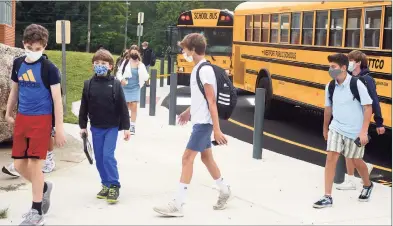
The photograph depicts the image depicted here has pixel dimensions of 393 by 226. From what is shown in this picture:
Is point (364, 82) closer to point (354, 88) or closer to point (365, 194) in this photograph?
point (354, 88)

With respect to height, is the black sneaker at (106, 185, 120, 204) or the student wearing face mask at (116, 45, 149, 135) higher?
the student wearing face mask at (116, 45, 149, 135)

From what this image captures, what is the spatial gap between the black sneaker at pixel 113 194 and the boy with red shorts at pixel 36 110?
2.90ft

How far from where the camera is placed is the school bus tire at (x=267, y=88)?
Answer: 14.4m

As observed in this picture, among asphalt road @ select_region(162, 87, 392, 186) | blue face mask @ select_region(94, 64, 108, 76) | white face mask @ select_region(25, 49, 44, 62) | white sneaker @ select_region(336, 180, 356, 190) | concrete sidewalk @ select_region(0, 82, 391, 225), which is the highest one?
white face mask @ select_region(25, 49, 44, 62)

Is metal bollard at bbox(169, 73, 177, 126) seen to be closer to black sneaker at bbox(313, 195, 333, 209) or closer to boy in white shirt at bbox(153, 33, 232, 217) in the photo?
black sneaker at bbox(313, 195, 333, 209)

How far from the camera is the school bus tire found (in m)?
14.4

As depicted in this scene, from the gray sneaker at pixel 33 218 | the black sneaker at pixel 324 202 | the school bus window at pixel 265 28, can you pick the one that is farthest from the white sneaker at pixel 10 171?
the school bus window at pixel 265 28

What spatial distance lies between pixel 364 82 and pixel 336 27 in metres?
4.80

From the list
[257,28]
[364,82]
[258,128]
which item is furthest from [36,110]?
[257,28]

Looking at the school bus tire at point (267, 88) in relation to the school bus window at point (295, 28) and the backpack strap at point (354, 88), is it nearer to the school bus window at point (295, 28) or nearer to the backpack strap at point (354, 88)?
the school bus window at point (295, 28)

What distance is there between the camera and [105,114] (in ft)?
21.3

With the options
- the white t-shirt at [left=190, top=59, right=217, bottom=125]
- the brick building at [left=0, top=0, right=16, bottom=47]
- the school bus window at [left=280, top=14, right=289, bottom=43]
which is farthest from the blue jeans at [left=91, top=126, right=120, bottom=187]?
the brick building at [left=0, top=0, right=16, bottom=47]

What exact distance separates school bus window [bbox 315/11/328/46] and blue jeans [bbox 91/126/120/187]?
20.2 ft

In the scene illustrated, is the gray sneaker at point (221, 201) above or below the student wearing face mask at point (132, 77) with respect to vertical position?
below
